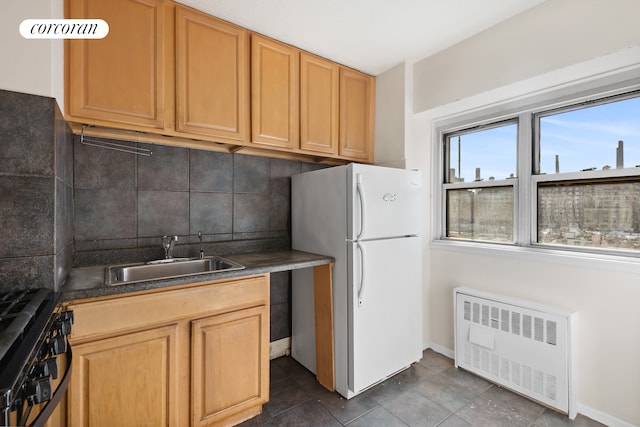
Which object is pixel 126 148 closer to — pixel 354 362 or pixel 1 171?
pixel 1 171

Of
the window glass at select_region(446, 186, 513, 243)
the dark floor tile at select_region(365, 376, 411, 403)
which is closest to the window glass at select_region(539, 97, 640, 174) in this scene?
the window glass at select_region(446, 186, 513, 243)

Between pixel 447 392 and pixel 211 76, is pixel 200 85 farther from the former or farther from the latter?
pixel 447 392

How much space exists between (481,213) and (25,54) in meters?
2.94

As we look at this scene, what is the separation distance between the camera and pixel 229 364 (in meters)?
1.71

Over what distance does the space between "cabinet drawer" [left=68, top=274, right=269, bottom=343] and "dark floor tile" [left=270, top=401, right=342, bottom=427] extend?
0.71 m

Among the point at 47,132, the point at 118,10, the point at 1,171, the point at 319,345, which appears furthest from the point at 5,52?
the point at 319,345

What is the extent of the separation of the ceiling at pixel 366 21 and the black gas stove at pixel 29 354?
5.75 ft

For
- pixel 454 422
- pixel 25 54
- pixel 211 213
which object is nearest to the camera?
pixel 25 54

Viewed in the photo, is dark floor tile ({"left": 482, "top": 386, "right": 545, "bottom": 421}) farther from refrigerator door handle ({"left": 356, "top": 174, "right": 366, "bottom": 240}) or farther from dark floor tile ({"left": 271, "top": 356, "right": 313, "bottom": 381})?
refrigerator door handle ({"left": 356, "top": 174, "right": 366, "bottom": 240})

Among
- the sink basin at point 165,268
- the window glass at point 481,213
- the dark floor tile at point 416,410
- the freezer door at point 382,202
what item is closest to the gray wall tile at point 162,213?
the sink basin at point 165,268

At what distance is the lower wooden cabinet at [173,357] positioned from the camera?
1344mm

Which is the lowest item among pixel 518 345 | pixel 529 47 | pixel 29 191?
pixel 518 345

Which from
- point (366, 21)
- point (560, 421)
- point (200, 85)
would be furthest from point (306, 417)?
point (366, 21)

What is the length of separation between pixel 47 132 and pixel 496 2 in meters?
2.43
